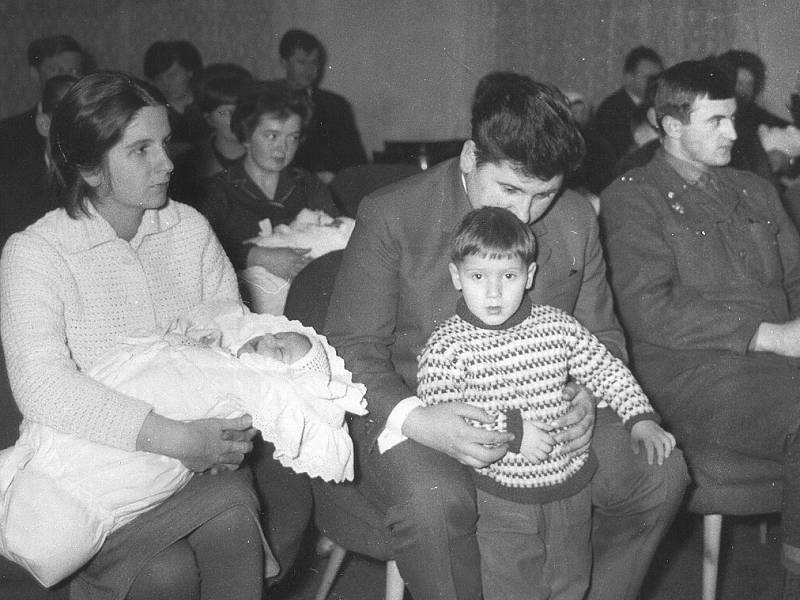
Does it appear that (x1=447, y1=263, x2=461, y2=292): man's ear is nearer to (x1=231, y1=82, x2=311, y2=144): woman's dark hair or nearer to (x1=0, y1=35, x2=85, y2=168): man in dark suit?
(x1=231, y1=82, x2=311, y2=144): woman's dark hair

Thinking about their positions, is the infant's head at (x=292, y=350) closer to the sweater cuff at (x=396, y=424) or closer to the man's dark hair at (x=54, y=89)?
the sweater cuff at (x=396, y=424)

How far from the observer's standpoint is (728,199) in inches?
87.7

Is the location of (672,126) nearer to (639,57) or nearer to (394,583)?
(394,583)

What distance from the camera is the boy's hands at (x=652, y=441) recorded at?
5.48ft

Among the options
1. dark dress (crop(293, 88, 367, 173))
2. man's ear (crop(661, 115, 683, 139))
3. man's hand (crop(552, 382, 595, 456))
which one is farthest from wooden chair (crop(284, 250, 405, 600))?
dark dress (crop(293, 88, 367, 173))

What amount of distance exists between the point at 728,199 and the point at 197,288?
1.35m

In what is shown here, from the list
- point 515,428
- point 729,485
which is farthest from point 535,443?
point 729,485

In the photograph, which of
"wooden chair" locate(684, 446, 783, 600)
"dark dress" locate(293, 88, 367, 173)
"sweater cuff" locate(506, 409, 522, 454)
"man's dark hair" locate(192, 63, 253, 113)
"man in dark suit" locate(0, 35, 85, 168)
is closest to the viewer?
"sweater cuff" locate(506, 409, 522, 454)

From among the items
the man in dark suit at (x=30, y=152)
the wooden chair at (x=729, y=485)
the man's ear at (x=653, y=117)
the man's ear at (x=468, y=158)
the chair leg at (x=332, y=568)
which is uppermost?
the man's ear at (x=468, y=158)

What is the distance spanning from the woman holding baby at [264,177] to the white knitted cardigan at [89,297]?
3.19 feet

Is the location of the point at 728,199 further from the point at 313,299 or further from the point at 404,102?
the point at 404,102

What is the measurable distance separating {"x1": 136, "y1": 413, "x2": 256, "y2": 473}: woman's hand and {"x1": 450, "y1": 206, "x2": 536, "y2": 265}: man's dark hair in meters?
0.53

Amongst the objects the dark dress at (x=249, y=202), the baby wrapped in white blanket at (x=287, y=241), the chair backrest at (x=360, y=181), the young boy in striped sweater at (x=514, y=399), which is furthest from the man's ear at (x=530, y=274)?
the chair backrest at (x=360, y=181)

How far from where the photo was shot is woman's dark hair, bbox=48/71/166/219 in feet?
5.57
